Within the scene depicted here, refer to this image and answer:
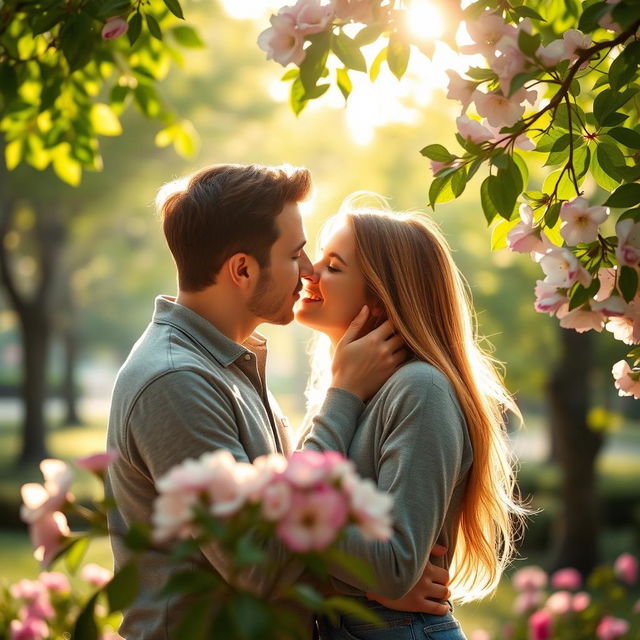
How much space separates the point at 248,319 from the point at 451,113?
8.73 m

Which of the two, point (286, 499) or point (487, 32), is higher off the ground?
point (487, 32)

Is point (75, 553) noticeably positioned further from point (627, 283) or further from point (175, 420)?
point (627, 283)

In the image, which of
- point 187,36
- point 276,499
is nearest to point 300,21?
point 276,499

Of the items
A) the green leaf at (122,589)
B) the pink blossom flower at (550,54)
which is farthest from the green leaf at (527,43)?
the green leaf at (122,589)

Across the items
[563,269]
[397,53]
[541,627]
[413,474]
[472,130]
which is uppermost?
[397,53]

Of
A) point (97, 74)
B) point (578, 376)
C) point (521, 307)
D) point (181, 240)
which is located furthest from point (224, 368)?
point (521, 307)

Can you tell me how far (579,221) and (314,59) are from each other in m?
0.67

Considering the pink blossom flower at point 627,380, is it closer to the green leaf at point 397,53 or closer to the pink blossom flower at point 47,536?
the green leaf at point 397,53

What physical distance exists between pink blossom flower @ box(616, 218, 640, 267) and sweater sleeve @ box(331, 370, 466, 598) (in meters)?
0.71

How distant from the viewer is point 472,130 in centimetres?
198

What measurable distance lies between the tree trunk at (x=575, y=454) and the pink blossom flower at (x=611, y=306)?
717 centimetres

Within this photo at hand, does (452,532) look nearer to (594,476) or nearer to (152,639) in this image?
(152,639)

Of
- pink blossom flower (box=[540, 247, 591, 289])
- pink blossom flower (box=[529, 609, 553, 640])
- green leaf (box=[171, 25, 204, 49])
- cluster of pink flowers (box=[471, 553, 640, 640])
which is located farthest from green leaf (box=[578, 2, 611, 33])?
pink blossom flower (box=[529, 609, 553, 640])

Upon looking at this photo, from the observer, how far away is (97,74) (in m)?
3.78
